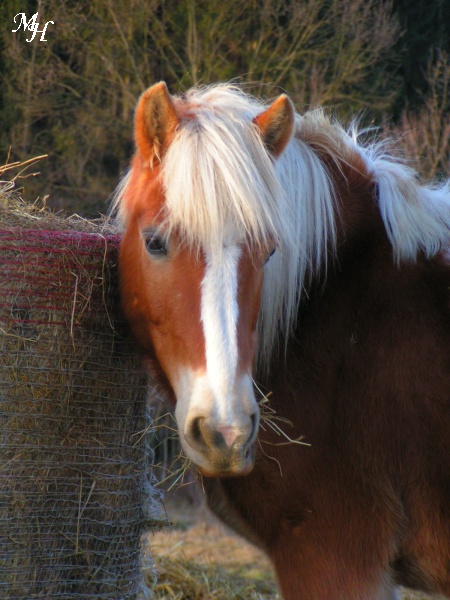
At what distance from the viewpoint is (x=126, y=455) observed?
2.91 m

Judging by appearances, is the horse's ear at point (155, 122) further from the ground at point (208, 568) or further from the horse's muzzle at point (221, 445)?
the ground at point (208, 568)

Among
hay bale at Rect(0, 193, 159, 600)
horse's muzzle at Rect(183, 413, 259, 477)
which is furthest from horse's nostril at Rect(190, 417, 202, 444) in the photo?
hay bale at Rect(0, 193, 159, 600)

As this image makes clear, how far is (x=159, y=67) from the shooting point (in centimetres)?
859

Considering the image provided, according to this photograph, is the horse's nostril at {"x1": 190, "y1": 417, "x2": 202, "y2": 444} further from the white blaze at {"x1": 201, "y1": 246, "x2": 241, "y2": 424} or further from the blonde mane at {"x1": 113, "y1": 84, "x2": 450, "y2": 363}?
the blonde mane at {"x1": 113, "y1": 84, "x2": 450, "y2": 363}

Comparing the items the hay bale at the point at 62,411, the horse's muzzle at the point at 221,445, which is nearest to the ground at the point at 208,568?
the hay bale at the point at 62,411

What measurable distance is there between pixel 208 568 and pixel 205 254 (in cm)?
338

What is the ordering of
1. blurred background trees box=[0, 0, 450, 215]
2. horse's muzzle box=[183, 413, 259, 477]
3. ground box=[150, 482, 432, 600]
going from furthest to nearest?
blurred background trees box=[0, 0, 450, 215], ground box=[150, 482, 432, 600], horse's muzzle box=[183, 413, 259, 477]

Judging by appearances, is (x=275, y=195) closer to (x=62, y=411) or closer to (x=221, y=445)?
(x=221, y=445)

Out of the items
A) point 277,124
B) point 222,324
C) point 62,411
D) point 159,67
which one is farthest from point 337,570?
point 159,67

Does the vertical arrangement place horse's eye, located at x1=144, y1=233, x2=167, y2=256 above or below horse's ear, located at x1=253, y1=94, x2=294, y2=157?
below

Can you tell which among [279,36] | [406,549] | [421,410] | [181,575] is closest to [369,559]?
[406,549]

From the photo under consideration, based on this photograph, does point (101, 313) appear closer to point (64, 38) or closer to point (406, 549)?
point (406, 549)

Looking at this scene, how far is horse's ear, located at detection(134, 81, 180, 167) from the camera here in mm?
2288

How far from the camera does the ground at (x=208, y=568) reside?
435cm
